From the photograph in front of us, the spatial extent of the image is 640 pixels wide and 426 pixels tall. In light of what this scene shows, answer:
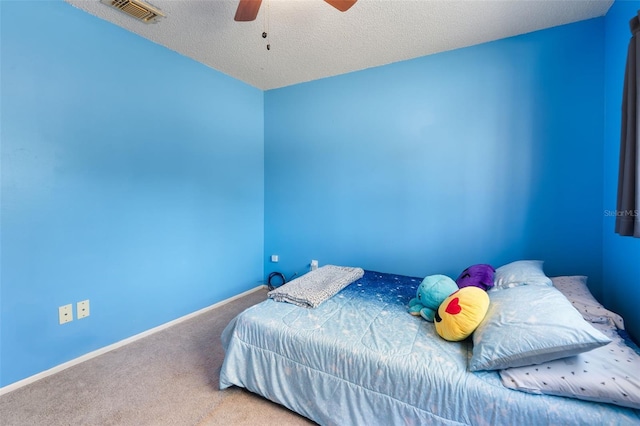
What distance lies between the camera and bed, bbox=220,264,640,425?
43.6 inches

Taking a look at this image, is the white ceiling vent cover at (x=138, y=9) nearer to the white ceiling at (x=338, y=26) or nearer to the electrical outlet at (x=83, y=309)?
the white ceiling at (x=338, y=26)

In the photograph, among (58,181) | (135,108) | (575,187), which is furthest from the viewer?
(135,108)

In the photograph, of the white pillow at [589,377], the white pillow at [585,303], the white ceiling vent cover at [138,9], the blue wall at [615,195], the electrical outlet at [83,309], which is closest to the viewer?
the white pillow at [589,377]

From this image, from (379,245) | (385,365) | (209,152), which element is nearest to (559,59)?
(379,245)

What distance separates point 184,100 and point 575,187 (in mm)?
3549

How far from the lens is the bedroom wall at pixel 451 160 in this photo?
7.13ft

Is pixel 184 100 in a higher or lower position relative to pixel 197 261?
higher

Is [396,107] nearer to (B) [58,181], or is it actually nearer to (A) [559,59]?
(A) [559,59]

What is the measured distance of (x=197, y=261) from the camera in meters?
2.92

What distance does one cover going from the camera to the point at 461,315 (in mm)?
1424

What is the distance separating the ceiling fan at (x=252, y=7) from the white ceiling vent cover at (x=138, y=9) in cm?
83

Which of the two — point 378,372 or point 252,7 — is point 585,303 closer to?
point 378,372

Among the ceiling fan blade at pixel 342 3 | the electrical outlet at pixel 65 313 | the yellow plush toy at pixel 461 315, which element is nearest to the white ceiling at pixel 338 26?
the ceiling fan blade at pixel 342 3

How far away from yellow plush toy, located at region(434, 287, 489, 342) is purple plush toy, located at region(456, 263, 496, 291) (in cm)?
41
